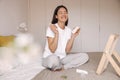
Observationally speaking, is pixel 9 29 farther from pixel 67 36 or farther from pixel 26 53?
pixel 67 36

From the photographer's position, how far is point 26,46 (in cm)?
193

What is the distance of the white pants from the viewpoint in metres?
1.66

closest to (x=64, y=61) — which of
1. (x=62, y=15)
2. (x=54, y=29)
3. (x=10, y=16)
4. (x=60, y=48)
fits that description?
(x=60, y=48)

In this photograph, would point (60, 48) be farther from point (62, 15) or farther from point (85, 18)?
point (85, 18)

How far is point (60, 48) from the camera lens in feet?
6.19

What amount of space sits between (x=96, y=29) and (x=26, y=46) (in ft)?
4.40

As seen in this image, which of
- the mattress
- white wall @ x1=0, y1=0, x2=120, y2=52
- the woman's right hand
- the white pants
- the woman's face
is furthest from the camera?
white wall @ x1=0, y1=0, x2=120, y2=52

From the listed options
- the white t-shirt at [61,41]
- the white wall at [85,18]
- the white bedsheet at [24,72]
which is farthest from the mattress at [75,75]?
the white wall at [85,18]

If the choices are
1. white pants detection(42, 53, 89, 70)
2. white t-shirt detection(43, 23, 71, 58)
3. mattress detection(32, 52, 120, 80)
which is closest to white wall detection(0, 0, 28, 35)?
white t-shirt detection(43, 23, 71, 58)

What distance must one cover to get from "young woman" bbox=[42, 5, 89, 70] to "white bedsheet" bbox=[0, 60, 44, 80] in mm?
84

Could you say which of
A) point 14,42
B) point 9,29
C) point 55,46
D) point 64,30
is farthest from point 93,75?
point 9,29

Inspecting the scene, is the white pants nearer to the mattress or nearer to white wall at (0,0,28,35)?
the mattress

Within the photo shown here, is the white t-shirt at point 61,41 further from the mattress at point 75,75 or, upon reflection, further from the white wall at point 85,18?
the white wall at point 85,18

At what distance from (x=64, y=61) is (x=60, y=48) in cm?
13
